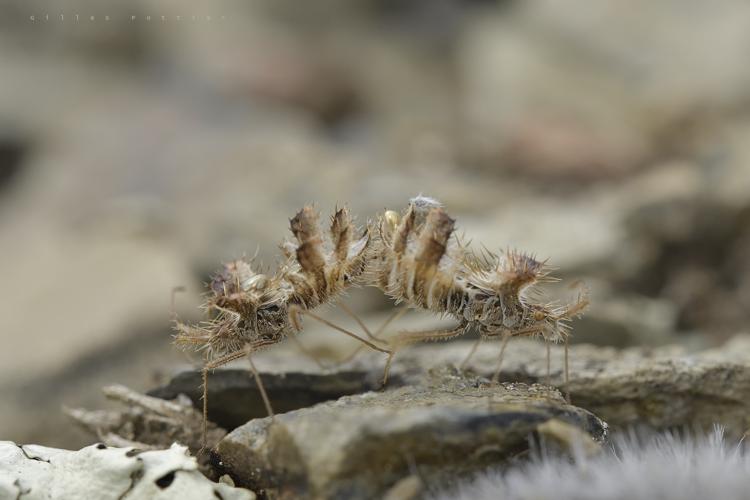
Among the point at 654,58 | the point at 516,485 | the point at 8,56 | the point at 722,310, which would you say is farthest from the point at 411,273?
the point at 8,56

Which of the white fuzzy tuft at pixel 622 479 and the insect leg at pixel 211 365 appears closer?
the white fuzzy tuft at pixel 622 479

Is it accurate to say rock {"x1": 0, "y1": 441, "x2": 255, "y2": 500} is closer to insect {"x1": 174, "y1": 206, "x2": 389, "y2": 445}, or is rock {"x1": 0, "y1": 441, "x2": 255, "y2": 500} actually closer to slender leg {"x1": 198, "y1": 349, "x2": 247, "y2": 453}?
slender leg {"x1": 198, "y1": 349, "x2": 247, "y2": 453}

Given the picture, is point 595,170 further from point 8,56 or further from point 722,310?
point 8,56

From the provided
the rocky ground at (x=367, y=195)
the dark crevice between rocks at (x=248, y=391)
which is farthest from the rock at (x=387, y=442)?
the dark crevice between rocks at (x=248, y=391)

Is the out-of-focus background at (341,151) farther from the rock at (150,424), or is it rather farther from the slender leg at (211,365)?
the slender leg at (211,365)

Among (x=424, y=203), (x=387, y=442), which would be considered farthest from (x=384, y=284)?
(x=387, y=442)

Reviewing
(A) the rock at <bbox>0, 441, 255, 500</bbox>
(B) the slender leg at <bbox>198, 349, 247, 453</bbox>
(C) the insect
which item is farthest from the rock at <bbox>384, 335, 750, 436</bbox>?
(A) the rock at <bbox>0, 441, 255, 500</bbox>
